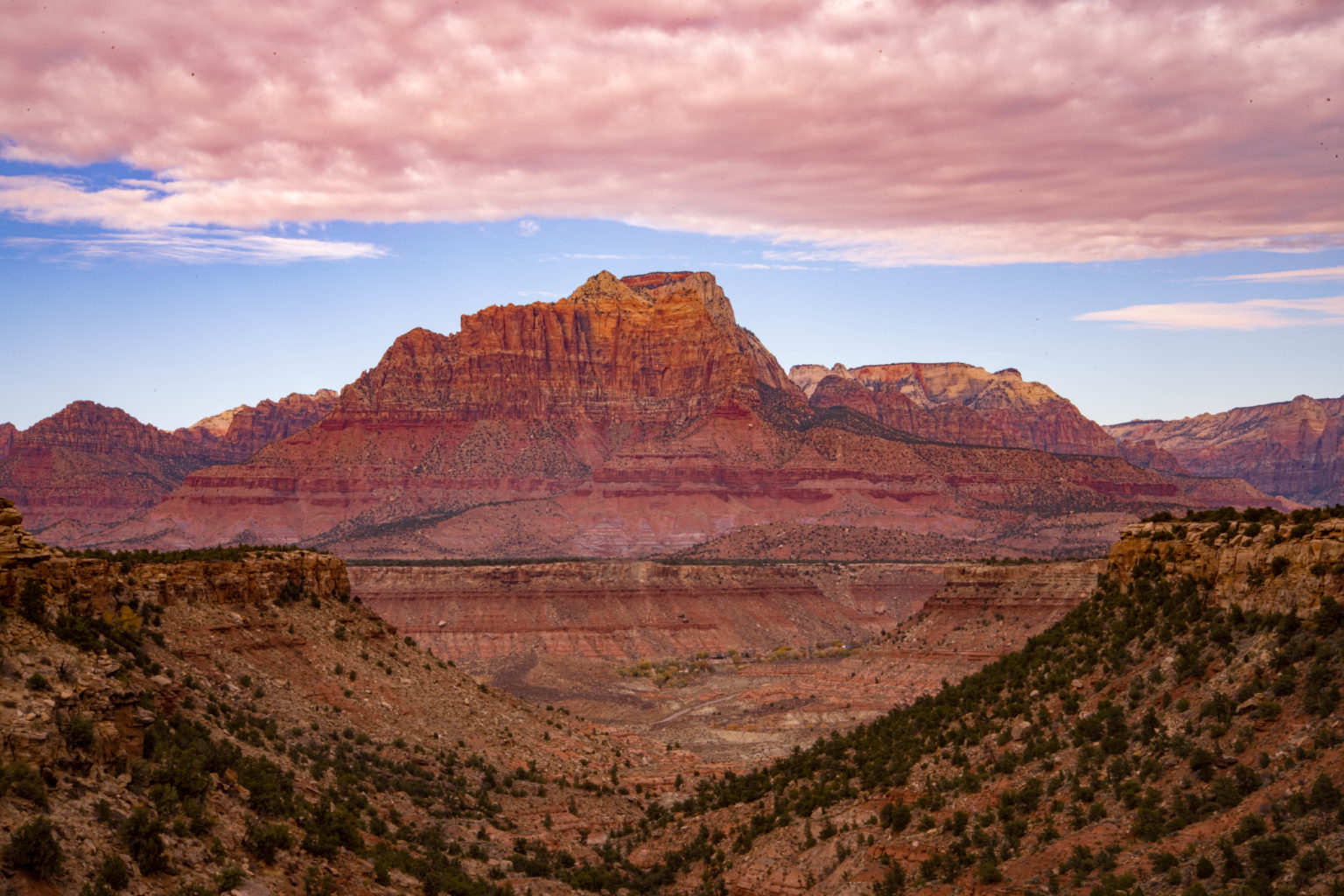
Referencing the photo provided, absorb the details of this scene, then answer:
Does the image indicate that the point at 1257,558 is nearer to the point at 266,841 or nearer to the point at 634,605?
the point at 266,841

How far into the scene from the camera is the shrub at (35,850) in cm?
2061

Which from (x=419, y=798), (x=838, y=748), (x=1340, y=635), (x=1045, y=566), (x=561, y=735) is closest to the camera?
(x=1340, y=635)

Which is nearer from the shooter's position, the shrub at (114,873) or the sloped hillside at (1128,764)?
the shrub at (114,873)

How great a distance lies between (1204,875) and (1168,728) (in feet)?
20.4

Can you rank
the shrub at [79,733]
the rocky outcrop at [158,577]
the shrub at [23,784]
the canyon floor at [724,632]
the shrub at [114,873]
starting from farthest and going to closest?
the canyon floor at [724,632], the rocky outcrop at [158,577], the shrub at [79,733], the shrub at [23,784], the shrub at [114,873]

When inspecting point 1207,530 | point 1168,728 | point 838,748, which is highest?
point 1207,530

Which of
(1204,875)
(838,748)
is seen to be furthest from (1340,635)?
(838,748)

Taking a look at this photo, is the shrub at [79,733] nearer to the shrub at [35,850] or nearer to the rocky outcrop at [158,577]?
the shrub at [35,850]

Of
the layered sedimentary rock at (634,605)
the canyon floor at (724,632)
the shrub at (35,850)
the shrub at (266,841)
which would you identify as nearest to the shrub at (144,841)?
the shrub at (35,850)

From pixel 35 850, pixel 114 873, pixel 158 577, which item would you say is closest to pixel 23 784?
pixel 35 850

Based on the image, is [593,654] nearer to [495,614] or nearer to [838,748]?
[495,614]

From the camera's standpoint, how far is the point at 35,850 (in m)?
20.8

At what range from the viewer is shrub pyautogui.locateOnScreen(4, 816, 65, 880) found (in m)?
20.6

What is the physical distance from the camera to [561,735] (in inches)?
2464
